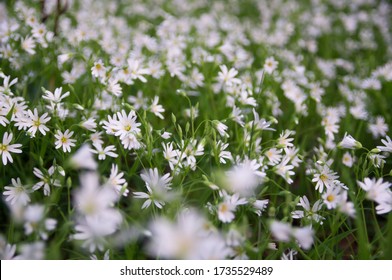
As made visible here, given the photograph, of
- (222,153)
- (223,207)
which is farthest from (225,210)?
(222,153)

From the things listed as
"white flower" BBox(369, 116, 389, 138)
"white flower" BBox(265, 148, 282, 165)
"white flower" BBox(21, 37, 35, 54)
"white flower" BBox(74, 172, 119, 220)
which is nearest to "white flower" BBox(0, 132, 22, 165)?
"white flower" BBox(74, 172, 119, 220)

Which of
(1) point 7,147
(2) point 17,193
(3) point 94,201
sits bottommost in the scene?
(2) point 17,193

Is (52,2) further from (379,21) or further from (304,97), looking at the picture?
(379,21)

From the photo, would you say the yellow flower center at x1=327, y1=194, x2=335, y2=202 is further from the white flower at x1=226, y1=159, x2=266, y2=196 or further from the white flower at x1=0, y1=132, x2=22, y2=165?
the white flower at x1=0, y1=132, x2=22, y2=165

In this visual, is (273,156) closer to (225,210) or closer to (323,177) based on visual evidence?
(323,177)

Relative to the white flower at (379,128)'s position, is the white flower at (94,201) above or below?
above

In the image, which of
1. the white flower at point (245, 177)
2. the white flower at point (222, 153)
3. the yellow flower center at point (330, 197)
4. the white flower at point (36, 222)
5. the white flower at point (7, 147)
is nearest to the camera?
the white flower at point (36, 222)

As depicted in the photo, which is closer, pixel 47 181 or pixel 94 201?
pixel 94 201

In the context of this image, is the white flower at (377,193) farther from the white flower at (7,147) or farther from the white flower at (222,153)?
the white flower at (7,147)

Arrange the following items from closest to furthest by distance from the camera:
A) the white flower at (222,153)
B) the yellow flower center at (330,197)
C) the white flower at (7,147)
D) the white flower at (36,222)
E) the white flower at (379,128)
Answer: the white flower at (36,222), the yellow flower center at (330,197), the white flower at (7,147), the white flower at (222,153), the white flower at (379,128)

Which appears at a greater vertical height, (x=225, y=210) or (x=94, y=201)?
(x=94, y=201)

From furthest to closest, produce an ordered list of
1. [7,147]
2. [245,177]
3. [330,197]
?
[7,147] < [330,197] < [245,177]

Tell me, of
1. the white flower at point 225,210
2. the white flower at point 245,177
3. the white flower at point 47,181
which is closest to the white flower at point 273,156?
the white flower at point 245,177

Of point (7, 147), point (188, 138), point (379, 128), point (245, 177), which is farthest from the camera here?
point (379, 128)
